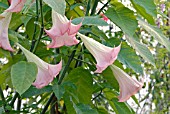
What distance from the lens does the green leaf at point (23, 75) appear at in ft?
2.59

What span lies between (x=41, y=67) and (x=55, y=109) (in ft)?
1.52

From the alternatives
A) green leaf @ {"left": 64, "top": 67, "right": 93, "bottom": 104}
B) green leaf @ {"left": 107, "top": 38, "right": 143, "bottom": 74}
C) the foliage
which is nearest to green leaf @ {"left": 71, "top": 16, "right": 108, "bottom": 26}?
the foliage

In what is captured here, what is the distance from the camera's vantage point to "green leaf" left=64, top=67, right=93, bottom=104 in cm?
106

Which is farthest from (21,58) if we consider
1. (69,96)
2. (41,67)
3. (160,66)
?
(160,66)

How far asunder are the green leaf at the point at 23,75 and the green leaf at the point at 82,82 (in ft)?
0.77

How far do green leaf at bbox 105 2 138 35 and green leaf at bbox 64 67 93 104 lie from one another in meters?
0.19

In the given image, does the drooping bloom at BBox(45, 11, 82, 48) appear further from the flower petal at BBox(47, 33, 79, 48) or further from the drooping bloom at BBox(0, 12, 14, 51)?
the drooping bloom at BBox(0, 12, 14, 51)

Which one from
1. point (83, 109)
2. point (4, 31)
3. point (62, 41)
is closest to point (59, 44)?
point (62, 41)

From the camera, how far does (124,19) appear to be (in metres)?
0.92

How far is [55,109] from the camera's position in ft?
4.24

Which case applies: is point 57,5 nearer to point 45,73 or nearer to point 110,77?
point 45,73

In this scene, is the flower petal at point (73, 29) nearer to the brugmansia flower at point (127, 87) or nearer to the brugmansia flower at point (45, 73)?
the brugmansia flower at point (45, 73)

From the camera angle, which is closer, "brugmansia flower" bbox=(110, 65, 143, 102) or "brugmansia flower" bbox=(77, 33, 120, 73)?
"brugmansia flower" bbox=(77, 33, 120, 73)

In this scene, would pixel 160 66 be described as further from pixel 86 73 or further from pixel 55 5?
pixel 55 5
